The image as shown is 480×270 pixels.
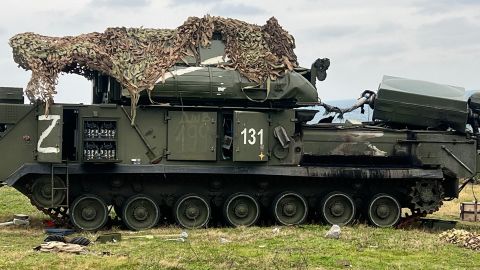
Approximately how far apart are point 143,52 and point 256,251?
644cm

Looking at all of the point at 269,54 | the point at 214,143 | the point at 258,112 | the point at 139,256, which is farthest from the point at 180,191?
the point at 139,256

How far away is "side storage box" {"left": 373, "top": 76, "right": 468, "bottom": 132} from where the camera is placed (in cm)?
1862

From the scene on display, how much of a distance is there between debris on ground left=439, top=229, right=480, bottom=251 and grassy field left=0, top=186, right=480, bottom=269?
0.82ft

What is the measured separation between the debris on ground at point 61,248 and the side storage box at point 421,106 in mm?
9333

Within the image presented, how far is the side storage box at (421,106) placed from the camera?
18.6 metres

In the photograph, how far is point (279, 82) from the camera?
17578 mm

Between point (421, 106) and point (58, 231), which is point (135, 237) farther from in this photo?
point (421, 106)

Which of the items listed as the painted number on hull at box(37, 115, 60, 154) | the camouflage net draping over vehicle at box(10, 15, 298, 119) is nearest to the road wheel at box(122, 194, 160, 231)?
the painted number on hull at box(37, 115, 60, 154)

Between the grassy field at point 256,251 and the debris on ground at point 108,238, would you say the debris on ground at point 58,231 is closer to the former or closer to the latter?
the grassy field at point 256,251

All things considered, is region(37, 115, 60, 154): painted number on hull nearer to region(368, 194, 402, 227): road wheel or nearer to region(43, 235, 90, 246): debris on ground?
region(43, 235, 90, 246): debris on ground

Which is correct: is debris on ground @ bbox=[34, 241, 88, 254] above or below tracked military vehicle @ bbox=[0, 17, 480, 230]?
below

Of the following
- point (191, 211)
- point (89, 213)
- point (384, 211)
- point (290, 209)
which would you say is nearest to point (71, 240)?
point (89, 213)

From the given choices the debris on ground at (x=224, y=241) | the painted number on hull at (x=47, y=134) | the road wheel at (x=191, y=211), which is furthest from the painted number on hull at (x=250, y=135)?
the painted number on hull at (x=47, y=134)

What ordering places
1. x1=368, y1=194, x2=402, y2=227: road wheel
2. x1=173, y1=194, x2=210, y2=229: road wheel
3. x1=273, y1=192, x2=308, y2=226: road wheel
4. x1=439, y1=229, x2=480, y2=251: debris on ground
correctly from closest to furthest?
1. x1=439, y1=229, x2=480, y2=251: debris on ground
2. x1=173, y1=194, x2=210, y2=229: road wheel
3. x1=273, y1=192, x2=308, y2=226: road wheel
4. x1=368, y1=194, x2=402, y2=227: road wheel
